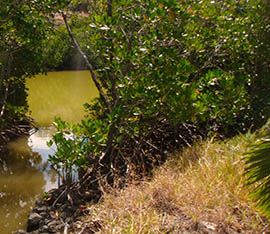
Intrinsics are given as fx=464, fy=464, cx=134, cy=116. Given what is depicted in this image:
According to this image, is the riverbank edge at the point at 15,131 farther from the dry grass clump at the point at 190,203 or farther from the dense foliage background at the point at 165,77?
the dry grass clump at the point at 190,203

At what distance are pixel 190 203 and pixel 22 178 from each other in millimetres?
4550

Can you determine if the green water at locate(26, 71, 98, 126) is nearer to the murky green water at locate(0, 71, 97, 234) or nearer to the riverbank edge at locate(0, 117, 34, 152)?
the murky green water at locate(0, 71, 97, 234)

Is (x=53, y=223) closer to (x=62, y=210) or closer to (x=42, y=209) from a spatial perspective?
(x=62, y=210)

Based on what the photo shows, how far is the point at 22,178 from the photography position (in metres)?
8.22

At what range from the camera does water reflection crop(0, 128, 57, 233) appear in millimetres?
6805

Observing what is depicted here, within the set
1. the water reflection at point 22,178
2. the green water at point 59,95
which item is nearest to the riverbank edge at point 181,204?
the water reflection at point 22,178

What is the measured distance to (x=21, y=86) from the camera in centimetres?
1052

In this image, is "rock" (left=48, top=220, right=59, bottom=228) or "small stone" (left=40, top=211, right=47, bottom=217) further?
"small stone" (left=40, top=211, right=47, bottom=217)

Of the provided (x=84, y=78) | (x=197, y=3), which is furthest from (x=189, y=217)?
(x=84, y=78)

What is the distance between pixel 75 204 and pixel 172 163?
1299mm

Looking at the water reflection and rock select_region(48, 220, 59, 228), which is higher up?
rock select_region(48, 220, 59, 228)

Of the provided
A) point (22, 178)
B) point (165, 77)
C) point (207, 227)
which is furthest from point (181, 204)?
point (22, 178)

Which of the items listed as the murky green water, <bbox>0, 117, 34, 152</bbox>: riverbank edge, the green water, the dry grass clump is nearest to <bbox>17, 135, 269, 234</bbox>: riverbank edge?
the dry grass clump

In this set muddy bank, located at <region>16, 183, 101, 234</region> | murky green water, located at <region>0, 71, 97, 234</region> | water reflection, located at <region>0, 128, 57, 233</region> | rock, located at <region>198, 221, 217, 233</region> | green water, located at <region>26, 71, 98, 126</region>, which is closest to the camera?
rock, located at <region>198, 221, 217, 233</region>
